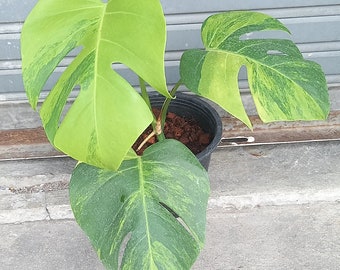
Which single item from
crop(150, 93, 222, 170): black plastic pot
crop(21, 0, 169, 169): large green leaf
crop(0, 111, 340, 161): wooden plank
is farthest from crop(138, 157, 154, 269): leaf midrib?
crop(0, 111, 340, 161): wooden plank

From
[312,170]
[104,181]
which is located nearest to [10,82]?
[104,181]

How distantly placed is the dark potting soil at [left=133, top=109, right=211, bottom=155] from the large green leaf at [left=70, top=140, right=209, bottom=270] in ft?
1.10

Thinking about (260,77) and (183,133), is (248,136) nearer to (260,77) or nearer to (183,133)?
(183,133)

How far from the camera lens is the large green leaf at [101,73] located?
3.70ft

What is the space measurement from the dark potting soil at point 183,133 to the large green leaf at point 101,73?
0.61 metres

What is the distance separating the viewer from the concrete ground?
5.84 feet

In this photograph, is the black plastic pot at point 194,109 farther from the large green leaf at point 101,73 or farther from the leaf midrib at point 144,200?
the large green leaf at point 101,73

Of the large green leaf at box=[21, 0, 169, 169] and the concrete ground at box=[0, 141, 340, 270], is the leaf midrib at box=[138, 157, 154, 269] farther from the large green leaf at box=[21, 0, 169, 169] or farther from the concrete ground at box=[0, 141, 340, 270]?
the concrete ground at box=[0, 141, 340, 270]

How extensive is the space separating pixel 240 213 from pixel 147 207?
64 cm

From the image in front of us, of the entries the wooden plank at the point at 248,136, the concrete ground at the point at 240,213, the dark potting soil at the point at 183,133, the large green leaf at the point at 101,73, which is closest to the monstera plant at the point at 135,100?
the large green leaf at the point at 101,73

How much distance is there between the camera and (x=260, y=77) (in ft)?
4.58

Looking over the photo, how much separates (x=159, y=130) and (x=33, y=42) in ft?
1.79

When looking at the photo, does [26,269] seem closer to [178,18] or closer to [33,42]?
[33,42]

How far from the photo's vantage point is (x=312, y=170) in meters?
1.99
